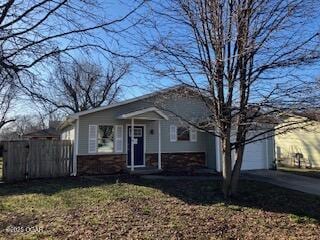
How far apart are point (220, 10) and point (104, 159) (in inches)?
393

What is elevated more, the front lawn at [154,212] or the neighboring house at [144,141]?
the neighboring house at [144,141]

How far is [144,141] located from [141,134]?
0.39 m

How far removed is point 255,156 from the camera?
18359mm

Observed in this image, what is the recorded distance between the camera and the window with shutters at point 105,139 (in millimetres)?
16469

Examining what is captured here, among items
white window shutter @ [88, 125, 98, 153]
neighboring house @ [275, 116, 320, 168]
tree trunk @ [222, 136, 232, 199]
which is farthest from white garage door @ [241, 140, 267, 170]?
tree trunk @ [222, 136, 232, 199]

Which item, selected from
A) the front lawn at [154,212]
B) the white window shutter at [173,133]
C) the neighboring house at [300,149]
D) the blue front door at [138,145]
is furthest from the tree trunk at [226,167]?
the neighboring house at [300,149]

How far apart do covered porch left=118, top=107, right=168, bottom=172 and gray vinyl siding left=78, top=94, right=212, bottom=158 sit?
0.19 feet

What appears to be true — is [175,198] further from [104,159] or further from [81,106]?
[81,106]

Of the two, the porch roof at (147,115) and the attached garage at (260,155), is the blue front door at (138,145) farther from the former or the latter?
the attached garage at (260,155)

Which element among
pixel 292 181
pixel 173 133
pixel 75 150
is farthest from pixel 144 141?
pixel 292 181

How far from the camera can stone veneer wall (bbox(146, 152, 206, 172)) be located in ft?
57.3

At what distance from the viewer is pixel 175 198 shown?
9.87 meters

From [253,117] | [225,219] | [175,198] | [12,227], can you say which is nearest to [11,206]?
[12,227]

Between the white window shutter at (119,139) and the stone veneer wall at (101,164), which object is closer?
the stone veneer wall at (101,164)
